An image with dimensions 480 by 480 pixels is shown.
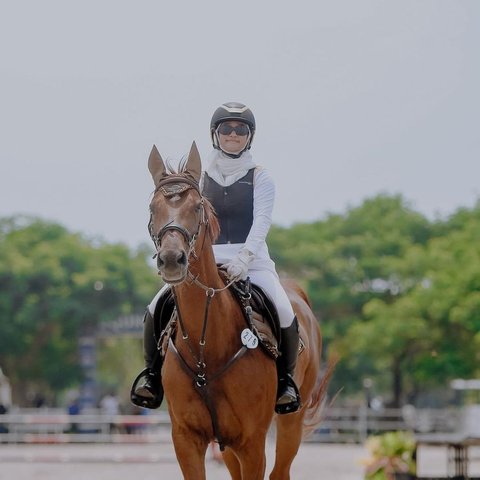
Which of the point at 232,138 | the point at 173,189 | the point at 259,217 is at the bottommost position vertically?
the point at 259,217

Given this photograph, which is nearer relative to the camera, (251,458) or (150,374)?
(251,458)

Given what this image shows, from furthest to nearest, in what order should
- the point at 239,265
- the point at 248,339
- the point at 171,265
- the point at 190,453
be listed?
the point at 239,265
the point at 248,339
the point at 190,453
the point at 171,265

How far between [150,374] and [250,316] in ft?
3.03

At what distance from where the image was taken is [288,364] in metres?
10.1

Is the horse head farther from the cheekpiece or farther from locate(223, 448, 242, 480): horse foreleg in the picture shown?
locate(223, 448, 242, 480): horse foreleg

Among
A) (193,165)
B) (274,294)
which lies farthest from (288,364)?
(193,165)

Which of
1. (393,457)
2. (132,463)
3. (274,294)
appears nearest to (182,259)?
(274,294)

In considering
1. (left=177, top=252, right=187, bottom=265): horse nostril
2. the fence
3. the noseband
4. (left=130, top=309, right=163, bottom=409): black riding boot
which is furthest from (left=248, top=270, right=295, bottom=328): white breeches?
the fence

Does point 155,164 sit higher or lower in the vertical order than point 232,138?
lower

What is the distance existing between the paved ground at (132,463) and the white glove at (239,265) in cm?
1464

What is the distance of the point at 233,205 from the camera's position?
32.9 feet

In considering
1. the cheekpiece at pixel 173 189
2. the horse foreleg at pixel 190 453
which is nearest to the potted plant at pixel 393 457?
the horse foreleg at pixel 190 453

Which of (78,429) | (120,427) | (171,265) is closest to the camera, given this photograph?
(171,265)

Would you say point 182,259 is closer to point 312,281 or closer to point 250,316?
point 250,316
